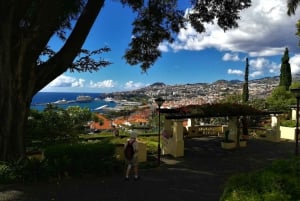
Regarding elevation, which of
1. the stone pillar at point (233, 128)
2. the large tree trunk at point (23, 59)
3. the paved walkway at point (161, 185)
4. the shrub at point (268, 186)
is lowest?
the paved walkway at point (161, 185)

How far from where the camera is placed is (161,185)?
12211 millimetres

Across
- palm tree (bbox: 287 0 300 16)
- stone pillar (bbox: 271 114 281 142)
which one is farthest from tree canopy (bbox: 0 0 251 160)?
palm tree (bbox: 287 0 300 16)

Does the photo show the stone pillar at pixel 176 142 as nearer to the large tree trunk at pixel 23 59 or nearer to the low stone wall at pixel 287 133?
the large tree trunk at pixel 23 59

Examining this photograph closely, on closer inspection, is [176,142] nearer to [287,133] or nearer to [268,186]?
[287,133]

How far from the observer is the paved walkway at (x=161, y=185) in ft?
34.9

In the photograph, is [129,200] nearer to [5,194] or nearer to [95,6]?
[5,194]

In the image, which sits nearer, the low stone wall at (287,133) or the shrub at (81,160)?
the shrub at (81,160)

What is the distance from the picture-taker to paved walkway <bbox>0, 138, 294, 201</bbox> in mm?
10633

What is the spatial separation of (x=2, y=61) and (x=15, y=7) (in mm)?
1933

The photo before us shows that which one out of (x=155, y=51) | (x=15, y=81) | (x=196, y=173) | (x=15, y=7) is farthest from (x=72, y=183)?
(x=155, y=51)

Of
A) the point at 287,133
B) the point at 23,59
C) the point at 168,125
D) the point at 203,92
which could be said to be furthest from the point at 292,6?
the point at 203,92

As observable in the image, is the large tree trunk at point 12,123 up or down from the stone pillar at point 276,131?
up

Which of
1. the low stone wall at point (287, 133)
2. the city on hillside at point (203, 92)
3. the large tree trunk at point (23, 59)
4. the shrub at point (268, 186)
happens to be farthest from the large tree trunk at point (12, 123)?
the city on hillside at point (203, 92)

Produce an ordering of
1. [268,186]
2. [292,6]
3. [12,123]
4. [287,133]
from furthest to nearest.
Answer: [292,6], [287,133], [12,123], [268,186]
